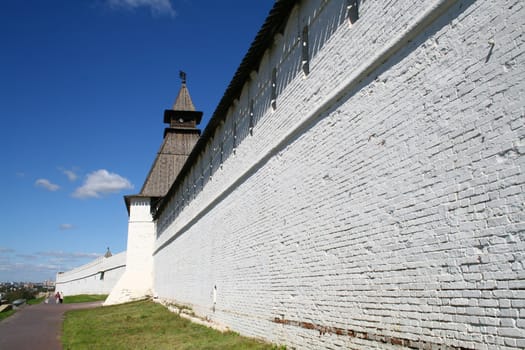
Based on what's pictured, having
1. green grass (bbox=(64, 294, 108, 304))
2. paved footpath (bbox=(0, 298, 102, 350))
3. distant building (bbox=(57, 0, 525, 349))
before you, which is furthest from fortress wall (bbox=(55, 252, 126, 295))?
distant building (bbox=(57, 0, 525, 349))

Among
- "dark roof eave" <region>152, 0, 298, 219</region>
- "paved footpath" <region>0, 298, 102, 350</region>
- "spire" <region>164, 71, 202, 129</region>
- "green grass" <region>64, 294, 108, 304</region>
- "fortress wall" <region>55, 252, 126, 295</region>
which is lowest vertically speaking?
"paved footpath" <region>0, 298, 102, 350</region>

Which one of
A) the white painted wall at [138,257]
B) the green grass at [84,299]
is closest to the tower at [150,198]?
the white painted wall at [138,257]

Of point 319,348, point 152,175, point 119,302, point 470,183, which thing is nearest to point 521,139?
point 470,183

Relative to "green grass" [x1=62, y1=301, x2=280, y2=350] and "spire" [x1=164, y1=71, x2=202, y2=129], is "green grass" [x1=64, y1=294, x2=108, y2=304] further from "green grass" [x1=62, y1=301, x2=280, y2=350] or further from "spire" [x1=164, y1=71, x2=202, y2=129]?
"green grass" [x1=62, y1=301, x2=280, y2=350]

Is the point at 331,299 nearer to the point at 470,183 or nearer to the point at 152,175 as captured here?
the point at 470,183

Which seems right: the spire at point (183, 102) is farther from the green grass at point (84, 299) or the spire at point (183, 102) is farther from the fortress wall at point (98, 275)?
the green grass at point (84, 299)

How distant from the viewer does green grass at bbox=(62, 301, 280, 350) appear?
9.27 meters

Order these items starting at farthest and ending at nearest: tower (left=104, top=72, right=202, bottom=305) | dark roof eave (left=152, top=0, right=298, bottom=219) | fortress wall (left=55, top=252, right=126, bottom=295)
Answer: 1. fortress wall (left=55, top=252, right=126, bottom=295)
2. tower (left=104, top=72, right=202, bottom=305)
3. dark roof eave (left=152, top=0, right=298, bottom=219)

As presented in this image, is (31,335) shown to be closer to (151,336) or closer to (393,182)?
(151,336)

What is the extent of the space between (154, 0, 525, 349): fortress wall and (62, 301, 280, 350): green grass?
0.65 meters

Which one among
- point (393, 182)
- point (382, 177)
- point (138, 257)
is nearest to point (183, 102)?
point (138, 257)

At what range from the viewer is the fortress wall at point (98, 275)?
3784cm

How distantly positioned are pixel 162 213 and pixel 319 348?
71.6 ft

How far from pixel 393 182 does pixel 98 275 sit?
39.2 metres
